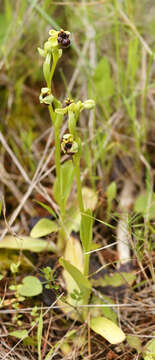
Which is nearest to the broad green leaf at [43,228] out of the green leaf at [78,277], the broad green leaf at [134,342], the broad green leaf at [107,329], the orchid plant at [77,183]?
the orchid plant at [77,183]

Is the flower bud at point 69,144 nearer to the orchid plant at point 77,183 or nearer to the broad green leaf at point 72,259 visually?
the orchid plant at point 77,183

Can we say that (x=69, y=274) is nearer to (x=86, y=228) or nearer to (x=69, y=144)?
(x=86, y=228)

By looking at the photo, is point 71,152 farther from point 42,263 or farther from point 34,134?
point 34,134

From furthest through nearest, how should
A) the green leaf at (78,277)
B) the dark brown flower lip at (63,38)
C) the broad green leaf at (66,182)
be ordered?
the broad green leaf at (66,182), the green leaf at (78,277), the dark brown flower lip at (63,38)

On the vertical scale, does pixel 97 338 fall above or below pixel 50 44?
below

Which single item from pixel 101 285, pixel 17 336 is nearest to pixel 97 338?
pixel 101 285

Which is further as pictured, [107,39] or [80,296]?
[107,39]
